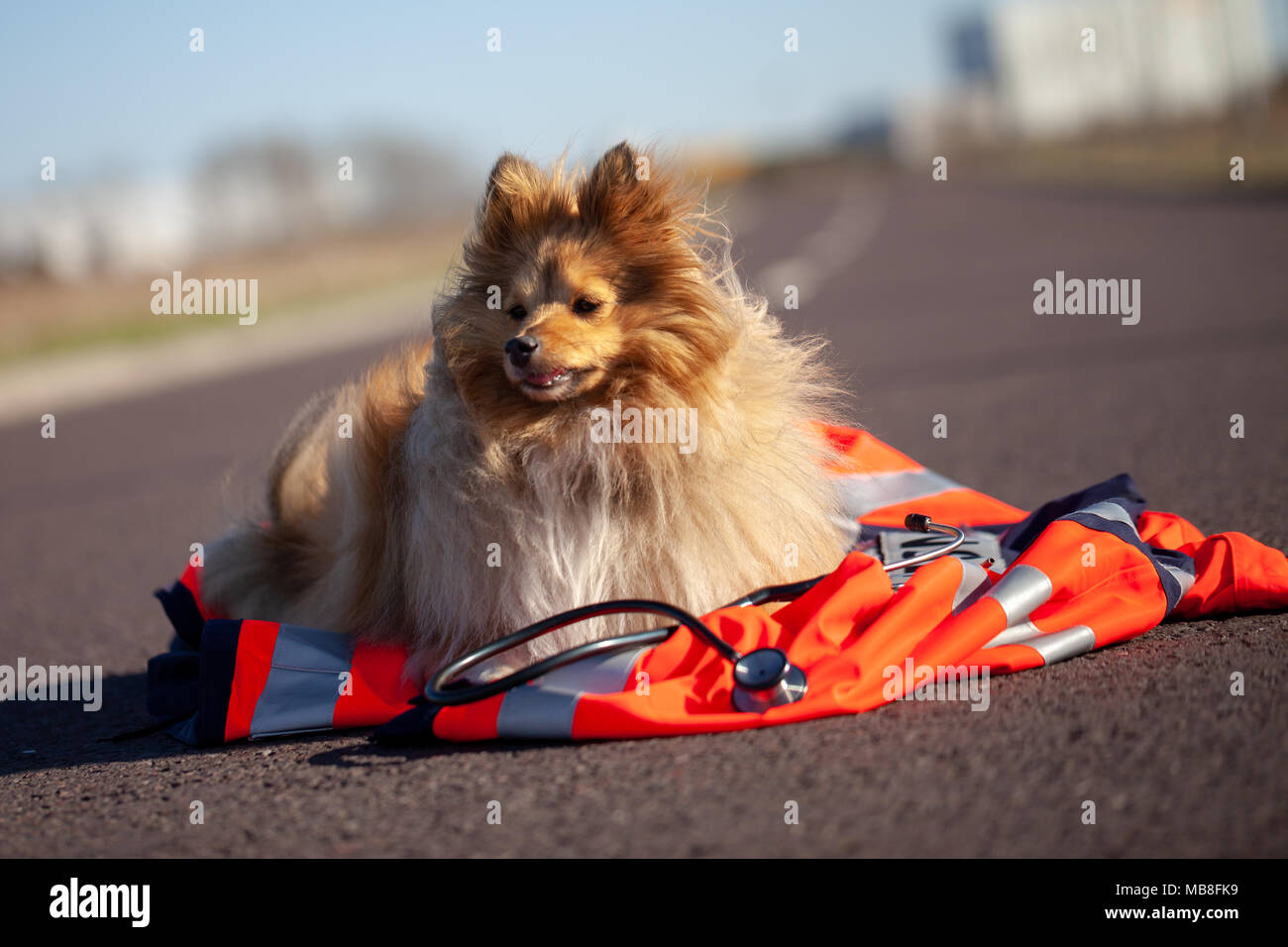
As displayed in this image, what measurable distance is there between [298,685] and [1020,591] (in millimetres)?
2544

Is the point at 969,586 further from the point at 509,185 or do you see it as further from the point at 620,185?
the point at 509,185

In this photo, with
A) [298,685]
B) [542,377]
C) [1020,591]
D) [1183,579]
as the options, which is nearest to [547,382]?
[542,377]

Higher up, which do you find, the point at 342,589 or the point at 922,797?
the point at 342,589

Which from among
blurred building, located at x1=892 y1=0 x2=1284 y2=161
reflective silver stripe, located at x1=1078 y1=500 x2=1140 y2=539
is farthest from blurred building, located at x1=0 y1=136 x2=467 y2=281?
reflective silver stripe, located at x1=1078 y1=500 x2=1140 y2=539

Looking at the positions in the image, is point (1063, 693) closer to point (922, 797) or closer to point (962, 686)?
point (962, 686)

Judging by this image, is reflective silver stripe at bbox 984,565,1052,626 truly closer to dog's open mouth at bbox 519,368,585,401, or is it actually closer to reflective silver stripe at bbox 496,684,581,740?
reflective silver stripe at bbox 496,684,581,740

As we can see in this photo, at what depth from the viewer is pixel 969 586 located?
4332 mm

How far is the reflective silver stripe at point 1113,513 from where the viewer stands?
4566 mm

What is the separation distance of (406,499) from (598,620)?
3.01ft

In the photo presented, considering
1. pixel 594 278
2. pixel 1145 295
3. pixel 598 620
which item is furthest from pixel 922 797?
pixel 1145 295

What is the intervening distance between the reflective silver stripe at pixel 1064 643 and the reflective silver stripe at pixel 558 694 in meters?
1.31
